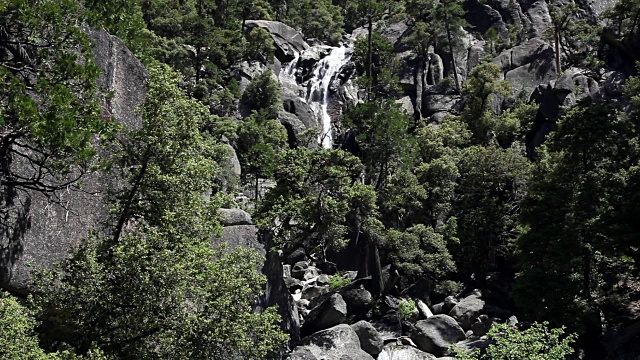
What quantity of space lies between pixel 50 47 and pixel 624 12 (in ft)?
148

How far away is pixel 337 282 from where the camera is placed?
1395 inches

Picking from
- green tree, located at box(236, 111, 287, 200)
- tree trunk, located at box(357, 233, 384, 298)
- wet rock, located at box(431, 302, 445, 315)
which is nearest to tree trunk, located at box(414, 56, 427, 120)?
green tree, located at box(236, 111, 287, 200)

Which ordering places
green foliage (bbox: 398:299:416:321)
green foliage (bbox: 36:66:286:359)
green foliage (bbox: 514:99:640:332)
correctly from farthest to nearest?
green foliage (bbox: 398:299:416:321) → green foliage (bbox: 514:99:640:332) → green foliage (bbox: 36:66:286:359)

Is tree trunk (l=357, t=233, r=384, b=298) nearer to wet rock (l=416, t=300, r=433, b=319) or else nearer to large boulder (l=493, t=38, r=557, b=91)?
wet rock (l=416, t=300, r=433, b=319)

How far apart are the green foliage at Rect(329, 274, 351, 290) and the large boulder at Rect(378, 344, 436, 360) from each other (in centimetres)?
665

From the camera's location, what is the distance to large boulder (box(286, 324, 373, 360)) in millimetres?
26219

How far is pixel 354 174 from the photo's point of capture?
35.6 m

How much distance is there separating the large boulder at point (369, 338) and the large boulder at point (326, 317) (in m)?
Answer: 1.41

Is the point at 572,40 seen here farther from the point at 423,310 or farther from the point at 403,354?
the point at 403,354

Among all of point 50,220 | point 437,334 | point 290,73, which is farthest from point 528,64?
point 50,220

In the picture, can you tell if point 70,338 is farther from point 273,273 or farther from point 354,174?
point 354,174

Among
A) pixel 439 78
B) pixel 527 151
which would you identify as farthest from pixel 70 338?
pixel 439 78

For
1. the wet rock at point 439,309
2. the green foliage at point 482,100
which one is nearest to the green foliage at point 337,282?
the wet rock at point 439,309

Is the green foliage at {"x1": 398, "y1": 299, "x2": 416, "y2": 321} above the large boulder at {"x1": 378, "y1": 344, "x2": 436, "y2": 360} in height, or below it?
above
